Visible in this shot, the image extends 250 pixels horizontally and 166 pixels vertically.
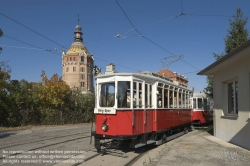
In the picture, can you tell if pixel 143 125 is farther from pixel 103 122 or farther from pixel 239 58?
pixel 239 58

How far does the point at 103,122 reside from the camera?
361 inches

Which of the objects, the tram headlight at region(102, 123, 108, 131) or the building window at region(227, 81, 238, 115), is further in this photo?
the building window at region(227, 81, 238, 115)

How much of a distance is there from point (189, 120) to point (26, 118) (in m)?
14.5


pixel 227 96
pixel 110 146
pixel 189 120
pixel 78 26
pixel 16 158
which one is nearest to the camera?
pixel 16 158

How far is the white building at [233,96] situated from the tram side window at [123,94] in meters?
4.00

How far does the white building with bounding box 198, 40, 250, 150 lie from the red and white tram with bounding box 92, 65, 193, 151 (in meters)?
3.06

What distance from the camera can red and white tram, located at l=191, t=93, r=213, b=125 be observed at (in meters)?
19.4

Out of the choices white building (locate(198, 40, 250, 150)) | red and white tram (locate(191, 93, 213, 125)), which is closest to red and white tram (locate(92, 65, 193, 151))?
white building (locate(198, 40, 250, 150))

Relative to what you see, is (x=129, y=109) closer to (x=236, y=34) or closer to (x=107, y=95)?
(x=107, y=95)

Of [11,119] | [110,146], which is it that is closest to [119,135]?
[110,146]

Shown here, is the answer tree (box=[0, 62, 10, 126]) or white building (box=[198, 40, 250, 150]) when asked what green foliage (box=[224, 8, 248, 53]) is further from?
tree (box=[0, 62, 10, 126])

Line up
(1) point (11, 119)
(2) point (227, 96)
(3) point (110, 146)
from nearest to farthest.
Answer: (3) point (110, 146) < (2) point (227, 96) < (1) point (11, 119)

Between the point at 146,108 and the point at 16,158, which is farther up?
the point at 146,108

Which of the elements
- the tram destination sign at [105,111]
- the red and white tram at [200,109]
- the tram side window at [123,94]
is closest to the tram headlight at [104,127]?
the tram destination sign at [105,111]
